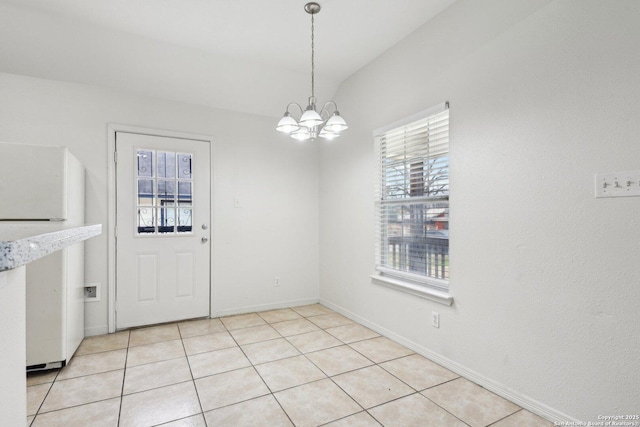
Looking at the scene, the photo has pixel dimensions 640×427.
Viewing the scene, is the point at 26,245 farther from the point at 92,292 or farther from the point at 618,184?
the point at 92,292

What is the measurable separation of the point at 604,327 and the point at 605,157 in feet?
2.76

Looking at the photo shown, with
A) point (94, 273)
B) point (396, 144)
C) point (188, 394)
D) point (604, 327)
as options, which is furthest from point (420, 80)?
point (94, 273)

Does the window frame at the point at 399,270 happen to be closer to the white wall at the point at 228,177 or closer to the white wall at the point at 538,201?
the white wall at the point at 538,201

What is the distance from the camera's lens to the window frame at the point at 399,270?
2.56m

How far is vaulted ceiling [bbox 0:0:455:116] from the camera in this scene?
98.7 inches

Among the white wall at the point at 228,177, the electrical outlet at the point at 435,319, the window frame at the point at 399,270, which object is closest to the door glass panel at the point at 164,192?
the white wall at the point at 228,177

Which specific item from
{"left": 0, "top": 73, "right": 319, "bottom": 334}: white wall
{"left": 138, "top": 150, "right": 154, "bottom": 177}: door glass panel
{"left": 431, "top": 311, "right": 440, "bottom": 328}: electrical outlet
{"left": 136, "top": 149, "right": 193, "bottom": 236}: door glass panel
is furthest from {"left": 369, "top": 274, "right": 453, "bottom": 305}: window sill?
{"left": 138, "top": 150, "right": 154, "bottom": 177}: door glass panel

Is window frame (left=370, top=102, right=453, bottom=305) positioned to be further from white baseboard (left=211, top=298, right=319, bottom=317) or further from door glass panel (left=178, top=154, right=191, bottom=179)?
door glass panel (left=178, top=154, right=191, bottom=179)

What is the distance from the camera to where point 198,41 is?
298 centimetres

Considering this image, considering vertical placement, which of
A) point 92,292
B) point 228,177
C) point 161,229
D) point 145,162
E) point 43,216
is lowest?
point 92,292

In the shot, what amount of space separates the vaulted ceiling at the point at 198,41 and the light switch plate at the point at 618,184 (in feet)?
5.34

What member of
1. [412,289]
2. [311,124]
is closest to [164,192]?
[311,124]

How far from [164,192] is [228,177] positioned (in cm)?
68

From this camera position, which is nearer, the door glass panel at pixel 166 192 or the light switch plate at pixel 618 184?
the light switch plate at pixel 618 184
